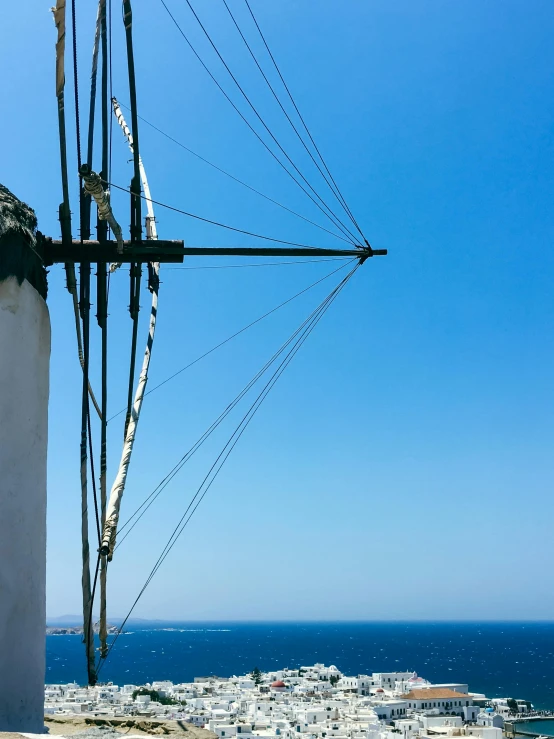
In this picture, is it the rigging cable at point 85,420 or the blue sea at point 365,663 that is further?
the blue sea at point 365,663

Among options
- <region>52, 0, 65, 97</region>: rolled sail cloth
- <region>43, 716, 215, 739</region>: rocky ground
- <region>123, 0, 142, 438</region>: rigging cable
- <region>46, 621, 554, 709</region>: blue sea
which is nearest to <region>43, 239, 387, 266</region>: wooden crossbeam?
<region>123, 0, 142, 438</region>: rigging cable

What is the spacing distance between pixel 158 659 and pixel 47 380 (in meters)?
136

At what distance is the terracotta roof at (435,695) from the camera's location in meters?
58.0

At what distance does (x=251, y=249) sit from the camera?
6.19 m

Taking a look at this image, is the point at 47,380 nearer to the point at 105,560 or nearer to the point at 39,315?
the point at 39,315

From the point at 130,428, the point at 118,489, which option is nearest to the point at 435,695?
the point at 130,428

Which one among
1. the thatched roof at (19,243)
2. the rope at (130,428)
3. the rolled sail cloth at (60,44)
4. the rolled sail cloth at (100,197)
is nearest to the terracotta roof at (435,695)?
the rope at (130,428)

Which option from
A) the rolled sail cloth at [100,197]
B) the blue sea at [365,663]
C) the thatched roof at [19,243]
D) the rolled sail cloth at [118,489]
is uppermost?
the rolled sail cloth at [100,197]

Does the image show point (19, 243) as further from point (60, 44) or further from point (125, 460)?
point (125, 460)

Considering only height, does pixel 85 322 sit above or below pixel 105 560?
above

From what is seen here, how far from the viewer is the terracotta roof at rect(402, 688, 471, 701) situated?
57984mm

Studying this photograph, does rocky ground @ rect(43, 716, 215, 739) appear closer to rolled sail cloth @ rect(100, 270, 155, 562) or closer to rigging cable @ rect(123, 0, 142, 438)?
rolled sail cloth @ rect(100, 270, 155, 562)

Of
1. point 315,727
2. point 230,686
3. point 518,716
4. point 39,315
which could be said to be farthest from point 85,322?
point 230,686

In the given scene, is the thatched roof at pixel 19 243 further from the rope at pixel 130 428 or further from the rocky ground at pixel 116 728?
the rocky ground at pixel 116 728
